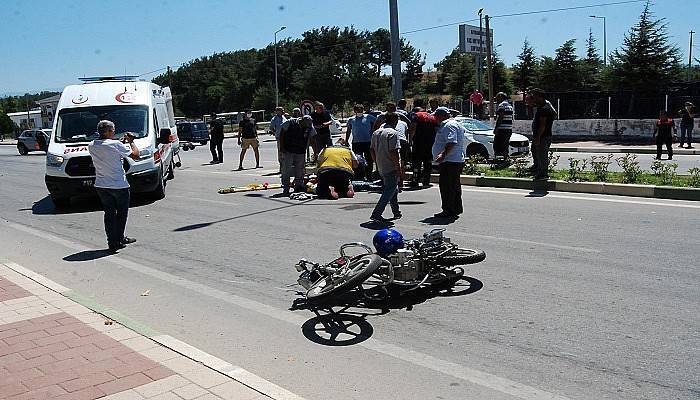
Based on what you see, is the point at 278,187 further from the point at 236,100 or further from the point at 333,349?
the point at 236,100

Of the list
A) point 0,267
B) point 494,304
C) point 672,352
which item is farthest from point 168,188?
point 672,352

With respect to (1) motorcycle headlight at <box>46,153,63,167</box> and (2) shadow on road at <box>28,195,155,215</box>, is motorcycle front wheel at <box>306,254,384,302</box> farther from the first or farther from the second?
(1) motorcycle headlight at <box>46,153,63,167</box>

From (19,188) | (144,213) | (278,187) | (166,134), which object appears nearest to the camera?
(144,213)

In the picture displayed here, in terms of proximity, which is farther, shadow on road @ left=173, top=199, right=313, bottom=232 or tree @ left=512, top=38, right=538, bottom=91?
tree @ left=512, top=38, right=538, bottom=91

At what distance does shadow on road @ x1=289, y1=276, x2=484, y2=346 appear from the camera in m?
5.82

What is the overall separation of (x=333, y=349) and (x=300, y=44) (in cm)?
8881

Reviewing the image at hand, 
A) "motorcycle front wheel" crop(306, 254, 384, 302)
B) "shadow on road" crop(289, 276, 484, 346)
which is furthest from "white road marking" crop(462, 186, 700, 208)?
"motorcycle front wheel" crop(306, 254, 384, 302)

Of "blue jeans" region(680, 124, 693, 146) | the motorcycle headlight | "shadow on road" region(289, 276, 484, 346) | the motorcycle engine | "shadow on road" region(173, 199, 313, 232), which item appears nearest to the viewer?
"shadow on road" region(289, 276, 484, 346)

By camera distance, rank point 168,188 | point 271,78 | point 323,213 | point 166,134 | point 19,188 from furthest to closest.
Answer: point 271,78 → point 19,188 → point 168,188 → point 166,134 → point 323,213

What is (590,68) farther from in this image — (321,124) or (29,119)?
(29,119)

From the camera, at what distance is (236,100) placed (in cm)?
9325

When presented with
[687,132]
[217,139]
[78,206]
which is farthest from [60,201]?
[687,132]

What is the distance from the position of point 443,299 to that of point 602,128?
27.3 meters

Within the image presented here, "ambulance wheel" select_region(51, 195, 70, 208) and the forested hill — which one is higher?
the forested hill
